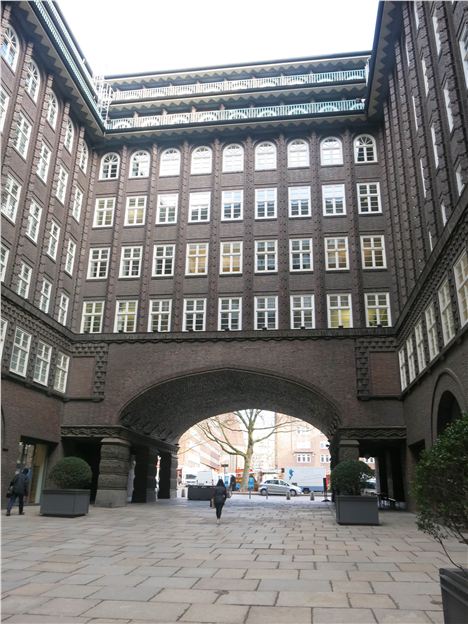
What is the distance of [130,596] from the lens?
25.2 feet

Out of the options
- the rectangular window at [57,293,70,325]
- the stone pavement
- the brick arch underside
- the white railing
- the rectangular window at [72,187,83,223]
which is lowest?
the stone pavement

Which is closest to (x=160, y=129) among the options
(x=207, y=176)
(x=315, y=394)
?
(x=207, y=176)

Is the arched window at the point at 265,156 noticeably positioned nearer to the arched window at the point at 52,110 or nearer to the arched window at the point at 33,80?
the arched window at the point at 52,110

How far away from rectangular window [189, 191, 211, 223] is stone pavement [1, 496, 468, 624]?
68.4ft

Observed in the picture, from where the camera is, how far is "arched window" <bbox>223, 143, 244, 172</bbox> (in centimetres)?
3444

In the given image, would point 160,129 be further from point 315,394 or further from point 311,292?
point 315,394

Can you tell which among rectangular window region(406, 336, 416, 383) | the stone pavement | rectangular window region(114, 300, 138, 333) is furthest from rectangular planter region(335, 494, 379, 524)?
rectangular window region(114, 300, 138, 333)

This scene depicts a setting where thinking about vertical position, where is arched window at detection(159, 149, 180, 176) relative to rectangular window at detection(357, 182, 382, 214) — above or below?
above

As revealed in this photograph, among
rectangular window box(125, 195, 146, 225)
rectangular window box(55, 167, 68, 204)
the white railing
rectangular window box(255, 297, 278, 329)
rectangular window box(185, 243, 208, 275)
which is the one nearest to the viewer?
rectangular window box(255, 297, 278, 329)

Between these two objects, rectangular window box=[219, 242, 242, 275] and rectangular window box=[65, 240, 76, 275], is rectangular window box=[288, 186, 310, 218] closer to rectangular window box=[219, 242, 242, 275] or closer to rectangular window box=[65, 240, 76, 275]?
rectangular window box=[219, 242, 242, 275]

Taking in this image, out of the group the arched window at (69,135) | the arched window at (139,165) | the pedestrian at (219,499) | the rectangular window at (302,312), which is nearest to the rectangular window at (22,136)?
the arched window at (69,135)

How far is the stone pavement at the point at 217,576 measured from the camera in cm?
687

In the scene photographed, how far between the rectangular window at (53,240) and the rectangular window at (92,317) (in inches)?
150

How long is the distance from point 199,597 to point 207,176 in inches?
1172
